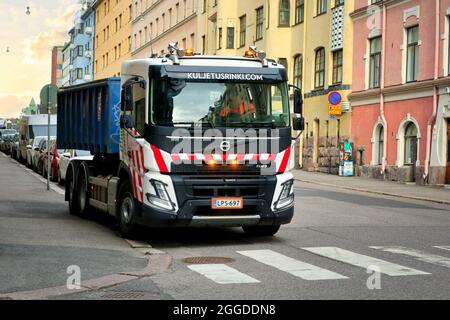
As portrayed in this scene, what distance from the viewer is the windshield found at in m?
11.3

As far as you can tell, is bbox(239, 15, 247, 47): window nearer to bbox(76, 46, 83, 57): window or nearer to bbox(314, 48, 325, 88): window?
bbox(314, 48, 325, 88): window

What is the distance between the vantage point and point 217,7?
51.6 metres

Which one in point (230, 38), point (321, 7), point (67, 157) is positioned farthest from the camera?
point (230, 38)

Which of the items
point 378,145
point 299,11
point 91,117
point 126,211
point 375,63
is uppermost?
point 299,11

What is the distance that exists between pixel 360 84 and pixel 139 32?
46.7 meters

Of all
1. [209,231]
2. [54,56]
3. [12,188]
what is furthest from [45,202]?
[54,56]

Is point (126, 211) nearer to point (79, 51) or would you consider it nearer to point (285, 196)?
point (285, 196)

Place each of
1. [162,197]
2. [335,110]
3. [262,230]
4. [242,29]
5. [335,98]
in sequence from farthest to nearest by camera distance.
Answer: [242,29], [335,110], [335,98], [262,230], [162,197]

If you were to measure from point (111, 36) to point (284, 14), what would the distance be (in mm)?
52559

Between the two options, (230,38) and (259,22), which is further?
(230,38)

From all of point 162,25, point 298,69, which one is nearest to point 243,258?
point 298,69

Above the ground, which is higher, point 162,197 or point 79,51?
point 79,51

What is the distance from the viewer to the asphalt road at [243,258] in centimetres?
801

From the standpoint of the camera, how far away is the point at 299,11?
41875 mm
